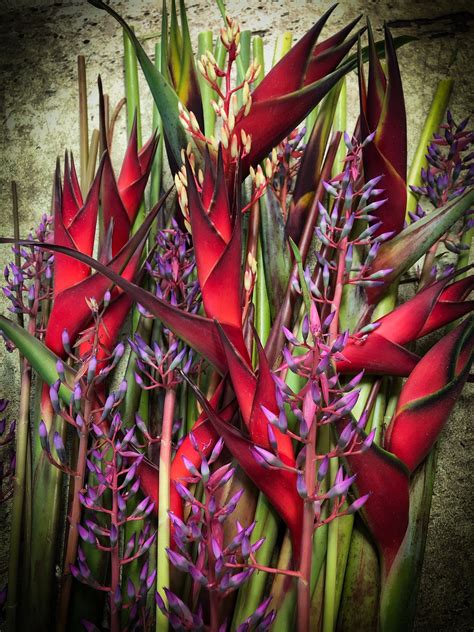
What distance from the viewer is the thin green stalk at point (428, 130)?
71cm

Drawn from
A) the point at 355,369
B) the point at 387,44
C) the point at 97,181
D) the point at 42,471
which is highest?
the point at 387,44

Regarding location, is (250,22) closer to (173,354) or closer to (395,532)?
(173,354)

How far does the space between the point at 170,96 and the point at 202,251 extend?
7.7 inches

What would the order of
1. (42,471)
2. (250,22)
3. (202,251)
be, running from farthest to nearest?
(250,22)
(42,471)
(202,251)

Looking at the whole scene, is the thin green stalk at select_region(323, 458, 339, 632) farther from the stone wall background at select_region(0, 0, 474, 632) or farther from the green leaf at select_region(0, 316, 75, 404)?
the stone wall background at select_region(0, 0, 474, 632)

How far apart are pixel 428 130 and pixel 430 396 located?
382 millimetres

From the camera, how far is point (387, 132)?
23.1 inches

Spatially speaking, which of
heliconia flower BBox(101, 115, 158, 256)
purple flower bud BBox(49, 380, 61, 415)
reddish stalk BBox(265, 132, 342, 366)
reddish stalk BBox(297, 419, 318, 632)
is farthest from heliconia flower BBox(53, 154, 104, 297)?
reddish stalk BBox(297, 419, 318, 632)

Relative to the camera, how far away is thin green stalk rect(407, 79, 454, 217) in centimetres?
71

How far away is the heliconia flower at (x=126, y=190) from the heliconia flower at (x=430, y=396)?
369 millimetres

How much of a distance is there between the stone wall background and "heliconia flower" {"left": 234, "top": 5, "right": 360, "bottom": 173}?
0.20 m

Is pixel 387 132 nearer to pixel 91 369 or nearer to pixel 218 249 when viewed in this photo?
pixel 218 249

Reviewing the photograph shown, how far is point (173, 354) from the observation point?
1.88 feet

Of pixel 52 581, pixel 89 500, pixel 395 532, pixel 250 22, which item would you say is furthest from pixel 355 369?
pixel 250 22
